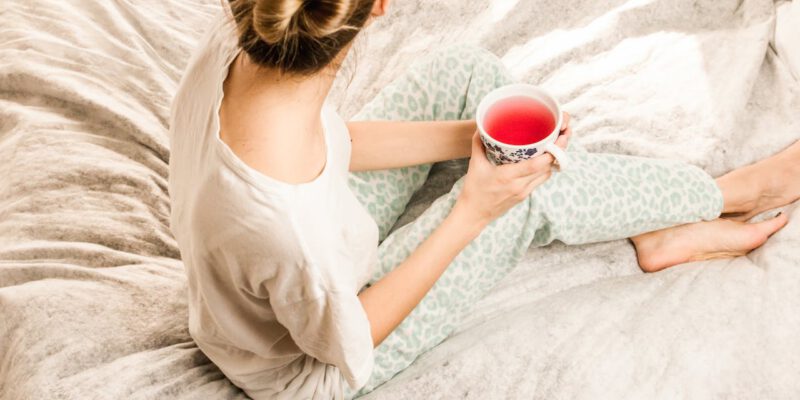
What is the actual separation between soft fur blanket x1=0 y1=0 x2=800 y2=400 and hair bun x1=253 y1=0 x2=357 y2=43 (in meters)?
0.16

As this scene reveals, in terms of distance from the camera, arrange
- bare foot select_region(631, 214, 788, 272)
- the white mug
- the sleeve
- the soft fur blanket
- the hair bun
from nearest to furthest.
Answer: the hair bun, the sleeve, the white mug, the soft fur blanket, bare foot select_region(631, 214, 788, 272)

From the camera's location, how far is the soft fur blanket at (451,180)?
83 cm

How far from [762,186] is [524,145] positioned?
542 millimetres

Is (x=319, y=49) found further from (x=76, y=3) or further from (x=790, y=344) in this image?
(x=76, y=3)

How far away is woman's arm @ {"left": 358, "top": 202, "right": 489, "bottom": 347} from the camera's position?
747 mm

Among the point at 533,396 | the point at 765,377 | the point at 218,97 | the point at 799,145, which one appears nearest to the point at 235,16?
the point at 218,97

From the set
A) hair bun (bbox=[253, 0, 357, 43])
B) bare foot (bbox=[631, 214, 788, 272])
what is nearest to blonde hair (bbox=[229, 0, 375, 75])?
hair bun (bbox=[253, 0, 357, 43])

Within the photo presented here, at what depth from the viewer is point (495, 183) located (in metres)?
0.77

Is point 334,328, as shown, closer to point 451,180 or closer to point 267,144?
point 267,144

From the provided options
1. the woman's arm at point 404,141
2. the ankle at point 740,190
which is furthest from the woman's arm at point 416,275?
the ankle at point 740,190

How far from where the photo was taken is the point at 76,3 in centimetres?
121

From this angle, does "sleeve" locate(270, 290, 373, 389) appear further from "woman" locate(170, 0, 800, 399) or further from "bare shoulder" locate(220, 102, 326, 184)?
"bare shoulder" locate(220, 102, 326, 184)

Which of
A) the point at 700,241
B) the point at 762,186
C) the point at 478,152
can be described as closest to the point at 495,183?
the point at 478,152

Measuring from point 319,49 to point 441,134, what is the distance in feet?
1.41
